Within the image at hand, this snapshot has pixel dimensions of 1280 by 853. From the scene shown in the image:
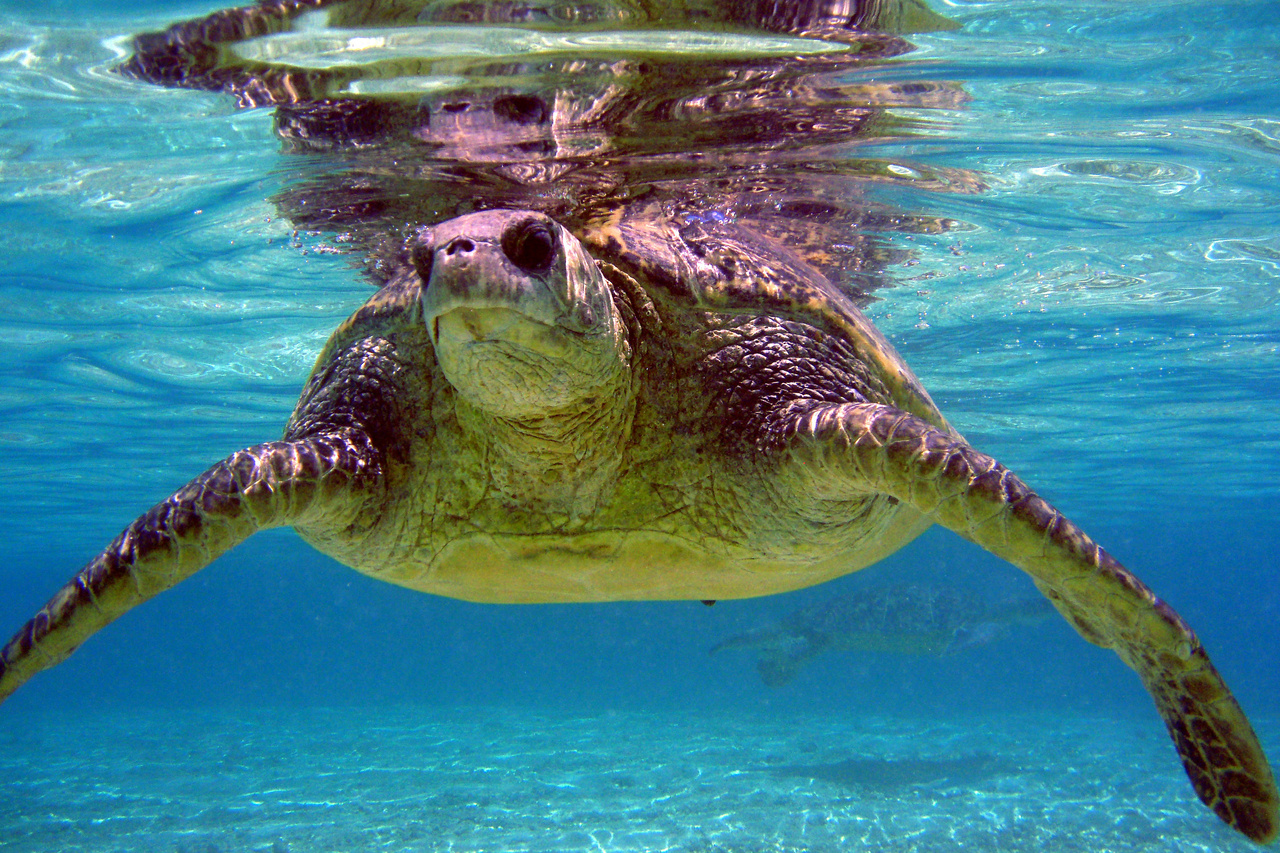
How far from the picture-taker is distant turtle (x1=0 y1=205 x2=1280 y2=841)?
9.63ft

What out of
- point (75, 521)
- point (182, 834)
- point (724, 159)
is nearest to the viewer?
point (724, 159)

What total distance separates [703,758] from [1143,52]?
17332 mm

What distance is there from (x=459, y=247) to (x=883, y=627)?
65.6 feet

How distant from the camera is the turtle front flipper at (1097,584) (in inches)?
115

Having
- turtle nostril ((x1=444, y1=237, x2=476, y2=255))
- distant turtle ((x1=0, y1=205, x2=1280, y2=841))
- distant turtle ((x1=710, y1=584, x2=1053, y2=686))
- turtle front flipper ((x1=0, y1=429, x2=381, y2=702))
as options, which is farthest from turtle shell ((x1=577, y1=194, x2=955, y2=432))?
distant turtle ((x1=710, y1=584, x2=1053, y2=686))

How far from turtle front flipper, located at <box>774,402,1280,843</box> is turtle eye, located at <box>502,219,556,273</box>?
1.52 metres

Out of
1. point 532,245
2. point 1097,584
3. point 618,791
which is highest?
point 532,245

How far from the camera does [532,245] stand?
2.81 metres

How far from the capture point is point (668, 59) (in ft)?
18.0

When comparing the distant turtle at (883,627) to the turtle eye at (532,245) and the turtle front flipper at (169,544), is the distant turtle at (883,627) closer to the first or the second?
the turtle front flipper at (169,544)

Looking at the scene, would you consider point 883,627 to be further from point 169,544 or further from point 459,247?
point 459,247

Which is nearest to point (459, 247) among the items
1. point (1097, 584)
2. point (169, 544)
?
point (169, 544)

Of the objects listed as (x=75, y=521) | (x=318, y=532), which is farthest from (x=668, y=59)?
(x=75, y=521)

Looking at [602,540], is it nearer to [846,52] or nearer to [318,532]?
[318,532]
